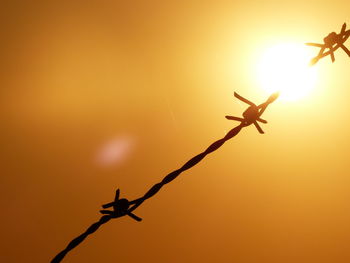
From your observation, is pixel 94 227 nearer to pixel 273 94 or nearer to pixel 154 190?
pixel 154 190

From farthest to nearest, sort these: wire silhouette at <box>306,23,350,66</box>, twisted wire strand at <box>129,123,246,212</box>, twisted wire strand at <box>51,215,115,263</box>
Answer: wire silhouette at <box>306,23,350,66</box>, twisted wire strand at <box>129,123,246,212</box>, twisted wire strand at <box>51,215,115,263</box>

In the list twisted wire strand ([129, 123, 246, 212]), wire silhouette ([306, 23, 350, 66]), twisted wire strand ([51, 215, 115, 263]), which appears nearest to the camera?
twisted wire strand ([51, 215, 115, 263])

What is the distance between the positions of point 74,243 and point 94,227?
9 cm

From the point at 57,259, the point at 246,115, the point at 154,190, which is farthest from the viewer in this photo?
the point at 246,115

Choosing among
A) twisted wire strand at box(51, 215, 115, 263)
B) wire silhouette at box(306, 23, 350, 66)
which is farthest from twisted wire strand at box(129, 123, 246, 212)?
wire silhouette at box(306, 23, 350, 66)

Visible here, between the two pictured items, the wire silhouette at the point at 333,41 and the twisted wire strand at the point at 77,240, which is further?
the wire silhouette at the point at 333,41

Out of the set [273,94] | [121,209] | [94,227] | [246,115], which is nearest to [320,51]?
[273,94]

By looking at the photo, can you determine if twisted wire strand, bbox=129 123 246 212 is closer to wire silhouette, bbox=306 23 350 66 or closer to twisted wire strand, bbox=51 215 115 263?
twisted wire strand, bbox=51 215 115 263

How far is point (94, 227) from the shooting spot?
1.47 m

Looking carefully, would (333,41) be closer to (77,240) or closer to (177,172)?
(177,172)

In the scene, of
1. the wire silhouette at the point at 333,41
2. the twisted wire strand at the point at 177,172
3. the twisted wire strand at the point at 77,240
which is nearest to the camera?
the twisted wire strand at the point at 77,240

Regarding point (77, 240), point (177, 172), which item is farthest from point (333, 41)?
point (77, 240)

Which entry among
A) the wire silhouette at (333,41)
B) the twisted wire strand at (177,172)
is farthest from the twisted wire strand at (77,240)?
the wire silhouette at (333,41)

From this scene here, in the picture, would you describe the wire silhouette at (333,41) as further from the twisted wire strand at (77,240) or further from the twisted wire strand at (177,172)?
the twisted wire strand at (77,240)
